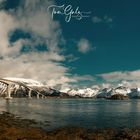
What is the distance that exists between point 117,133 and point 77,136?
22.0 feet

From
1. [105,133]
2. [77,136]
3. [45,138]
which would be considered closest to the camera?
[45,138]

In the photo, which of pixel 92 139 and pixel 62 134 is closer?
pixel 92 139

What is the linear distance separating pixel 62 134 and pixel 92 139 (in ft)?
14.5

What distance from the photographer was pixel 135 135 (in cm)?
3822

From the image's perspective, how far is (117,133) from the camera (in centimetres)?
4166

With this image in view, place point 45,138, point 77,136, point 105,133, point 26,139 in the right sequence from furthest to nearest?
point 105,133
point 77,136
point 45,138
point 26,139

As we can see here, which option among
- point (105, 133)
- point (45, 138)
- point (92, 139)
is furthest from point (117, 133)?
point (45, 138)

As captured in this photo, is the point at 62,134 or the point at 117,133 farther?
the point at 117,133

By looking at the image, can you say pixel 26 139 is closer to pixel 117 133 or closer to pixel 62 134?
pixel 62 134

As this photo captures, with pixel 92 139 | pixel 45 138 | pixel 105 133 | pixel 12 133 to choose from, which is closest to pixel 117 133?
pixel 105 133

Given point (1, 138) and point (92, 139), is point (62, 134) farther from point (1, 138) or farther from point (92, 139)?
point (1, 138)

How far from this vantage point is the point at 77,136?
38094 mm

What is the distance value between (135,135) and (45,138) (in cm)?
1188

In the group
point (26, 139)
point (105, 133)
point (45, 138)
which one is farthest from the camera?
point (105, 133)
